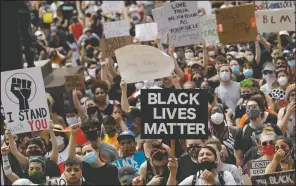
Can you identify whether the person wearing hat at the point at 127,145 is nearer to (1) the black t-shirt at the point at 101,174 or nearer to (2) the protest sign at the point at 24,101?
(1) the black t-shirt at the point at 101,174

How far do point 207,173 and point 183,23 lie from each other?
8.14 m

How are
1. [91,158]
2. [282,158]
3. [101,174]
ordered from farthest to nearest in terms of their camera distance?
[91,158] → [101,174] → [282,158]

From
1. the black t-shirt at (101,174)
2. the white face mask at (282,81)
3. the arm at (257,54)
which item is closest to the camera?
the black t-shirt at (101,174)

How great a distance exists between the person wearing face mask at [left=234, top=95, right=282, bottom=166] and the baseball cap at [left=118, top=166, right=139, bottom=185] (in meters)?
1.32

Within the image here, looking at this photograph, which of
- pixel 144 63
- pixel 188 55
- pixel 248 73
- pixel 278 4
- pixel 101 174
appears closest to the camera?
pixel 101 174

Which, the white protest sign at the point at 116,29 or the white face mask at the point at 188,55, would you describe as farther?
the white protest sign at the point at 116,29

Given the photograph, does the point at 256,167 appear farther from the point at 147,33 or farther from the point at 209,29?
the point at 147,33

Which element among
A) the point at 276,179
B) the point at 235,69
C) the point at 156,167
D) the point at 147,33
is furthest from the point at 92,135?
the point at 147,33

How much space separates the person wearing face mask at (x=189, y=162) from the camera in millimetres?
9586

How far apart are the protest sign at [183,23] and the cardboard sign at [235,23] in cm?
45

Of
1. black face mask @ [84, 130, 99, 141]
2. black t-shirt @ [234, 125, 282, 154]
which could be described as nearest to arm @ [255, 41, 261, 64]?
black t-shirt @ [234, 125, 282, 154]

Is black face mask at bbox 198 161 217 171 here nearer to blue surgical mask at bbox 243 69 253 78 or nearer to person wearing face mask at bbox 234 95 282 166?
person wearing face mask at bbox 234 95 282 166

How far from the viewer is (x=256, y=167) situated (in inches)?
370

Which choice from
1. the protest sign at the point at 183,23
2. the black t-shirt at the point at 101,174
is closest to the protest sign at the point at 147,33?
the protest sign at the point at 183,23
